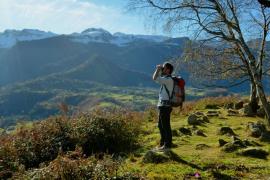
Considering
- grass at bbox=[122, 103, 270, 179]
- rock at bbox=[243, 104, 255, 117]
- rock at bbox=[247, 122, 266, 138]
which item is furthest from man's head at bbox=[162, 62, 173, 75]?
rock at bbox=[243, 104, 255, 117]

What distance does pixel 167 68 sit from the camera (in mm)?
14992

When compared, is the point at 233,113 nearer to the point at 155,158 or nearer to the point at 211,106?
the point at 211,106

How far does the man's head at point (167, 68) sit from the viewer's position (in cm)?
1501

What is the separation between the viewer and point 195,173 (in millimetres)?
12352

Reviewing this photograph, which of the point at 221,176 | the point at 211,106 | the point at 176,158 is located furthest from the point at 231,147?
the point at 211,106

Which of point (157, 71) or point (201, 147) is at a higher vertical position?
point (157, 71)

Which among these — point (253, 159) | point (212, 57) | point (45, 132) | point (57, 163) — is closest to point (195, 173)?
point (253, 159)

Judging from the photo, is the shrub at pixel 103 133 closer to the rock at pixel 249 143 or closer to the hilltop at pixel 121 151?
the hilltop at pixel 121 151

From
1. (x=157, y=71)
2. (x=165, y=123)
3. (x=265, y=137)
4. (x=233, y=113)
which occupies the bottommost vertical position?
(x=233, y=113)

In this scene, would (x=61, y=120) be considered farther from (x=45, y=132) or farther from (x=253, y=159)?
(x=253, y=159)

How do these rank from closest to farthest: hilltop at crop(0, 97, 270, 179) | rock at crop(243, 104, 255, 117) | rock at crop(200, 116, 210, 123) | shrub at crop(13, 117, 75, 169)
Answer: hilltop at crop(0, 97, 270, 179) < shrub at crop(13, 117, 75, 169) < rock at crop(200, 116, 210, 123) < rock at crop(243, 104, 255, 117)

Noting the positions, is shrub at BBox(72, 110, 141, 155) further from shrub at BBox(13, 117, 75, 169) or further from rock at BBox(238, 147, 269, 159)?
rock at BBox(238, 147, 269, 159)

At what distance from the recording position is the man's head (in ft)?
49.2

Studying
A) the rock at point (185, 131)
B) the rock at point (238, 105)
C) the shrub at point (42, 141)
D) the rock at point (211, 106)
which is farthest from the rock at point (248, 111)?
the shrub at point (42, 141)
